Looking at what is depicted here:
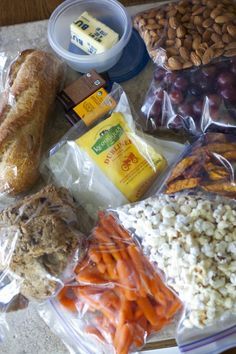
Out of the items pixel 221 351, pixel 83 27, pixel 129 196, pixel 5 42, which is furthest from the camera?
pixel 5 42

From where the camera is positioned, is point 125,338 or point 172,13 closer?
point 125,338

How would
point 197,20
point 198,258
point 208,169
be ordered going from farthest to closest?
1. point 197,20
2. point 208,169
3. point 198,258

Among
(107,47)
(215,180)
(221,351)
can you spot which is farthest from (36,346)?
(107,47)

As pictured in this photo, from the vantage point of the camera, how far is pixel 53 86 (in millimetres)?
1025

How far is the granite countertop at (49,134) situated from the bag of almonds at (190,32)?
0.32 feet

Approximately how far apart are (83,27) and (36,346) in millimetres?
624

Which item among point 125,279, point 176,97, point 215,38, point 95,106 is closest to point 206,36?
point 215,38

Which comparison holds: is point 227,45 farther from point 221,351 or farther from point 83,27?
point 221,351

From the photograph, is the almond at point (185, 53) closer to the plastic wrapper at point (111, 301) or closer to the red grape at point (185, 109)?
the red grape at point (185, 109)

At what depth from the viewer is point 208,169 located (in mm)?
874

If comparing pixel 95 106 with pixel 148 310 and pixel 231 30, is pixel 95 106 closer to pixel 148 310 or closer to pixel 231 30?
pixel 231 30

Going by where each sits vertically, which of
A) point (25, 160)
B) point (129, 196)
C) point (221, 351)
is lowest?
point (221, 351)

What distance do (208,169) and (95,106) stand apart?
10.7 inches

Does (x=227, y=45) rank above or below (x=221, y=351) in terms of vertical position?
above
